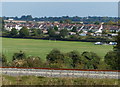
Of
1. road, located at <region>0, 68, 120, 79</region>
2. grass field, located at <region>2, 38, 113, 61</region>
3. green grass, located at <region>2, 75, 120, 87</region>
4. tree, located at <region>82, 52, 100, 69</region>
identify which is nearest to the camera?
green grass, located at <region>2, 75, 120, 87</region>

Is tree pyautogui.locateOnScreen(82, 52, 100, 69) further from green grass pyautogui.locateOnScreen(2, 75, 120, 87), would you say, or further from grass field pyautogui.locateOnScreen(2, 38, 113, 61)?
grass field pyautogui.locateOnScreen(2, 38, 113, 61)

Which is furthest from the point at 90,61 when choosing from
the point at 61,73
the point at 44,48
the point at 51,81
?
the point at 44,48

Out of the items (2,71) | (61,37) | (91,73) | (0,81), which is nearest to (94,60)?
(91,73)

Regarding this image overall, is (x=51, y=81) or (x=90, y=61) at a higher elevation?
(x=51, y=81)

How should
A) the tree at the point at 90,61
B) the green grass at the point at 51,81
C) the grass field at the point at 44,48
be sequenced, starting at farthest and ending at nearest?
the grass field at the point at 44,48, the tree at the point at 90,61, the green grass at the point at 51,81

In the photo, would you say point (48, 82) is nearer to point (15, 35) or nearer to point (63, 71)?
point (63, 71)

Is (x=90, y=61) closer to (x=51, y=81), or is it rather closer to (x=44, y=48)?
(x=51, y=81)

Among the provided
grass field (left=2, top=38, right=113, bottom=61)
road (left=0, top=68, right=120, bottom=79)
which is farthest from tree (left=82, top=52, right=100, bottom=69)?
grass field (left=2, top=38, right=113, bottom=61)

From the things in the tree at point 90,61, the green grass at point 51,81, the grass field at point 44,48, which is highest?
the green grass at point 51,81

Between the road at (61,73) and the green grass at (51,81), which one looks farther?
the road at (61,73)

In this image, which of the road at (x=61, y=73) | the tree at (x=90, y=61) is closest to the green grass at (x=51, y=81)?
the road at (x=61, y=73)

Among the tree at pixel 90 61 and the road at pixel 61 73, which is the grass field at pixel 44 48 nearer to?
the tree at pixel 90 61
